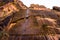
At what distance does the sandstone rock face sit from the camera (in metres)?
41.4

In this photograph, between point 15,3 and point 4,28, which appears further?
point 15,3

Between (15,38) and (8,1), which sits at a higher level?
(8,1)

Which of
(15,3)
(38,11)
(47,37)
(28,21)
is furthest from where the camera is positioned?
(15,3)

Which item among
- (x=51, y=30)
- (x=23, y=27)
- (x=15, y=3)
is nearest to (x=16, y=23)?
(x=23, y=27)

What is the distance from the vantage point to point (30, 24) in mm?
43500

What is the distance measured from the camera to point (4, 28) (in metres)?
44.0

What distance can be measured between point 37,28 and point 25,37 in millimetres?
3011

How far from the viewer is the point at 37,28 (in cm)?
4238

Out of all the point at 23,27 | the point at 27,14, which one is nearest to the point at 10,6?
the point at 27,14

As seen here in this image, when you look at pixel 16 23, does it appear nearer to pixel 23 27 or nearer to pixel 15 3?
pixel 23 27

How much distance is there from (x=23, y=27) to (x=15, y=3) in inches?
471

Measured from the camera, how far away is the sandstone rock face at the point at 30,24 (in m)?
41.4

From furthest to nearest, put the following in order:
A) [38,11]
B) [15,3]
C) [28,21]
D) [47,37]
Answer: [15,3] → [38,11] → [28,21] → [47,37]

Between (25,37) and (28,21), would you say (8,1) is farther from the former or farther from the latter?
(25,37)
